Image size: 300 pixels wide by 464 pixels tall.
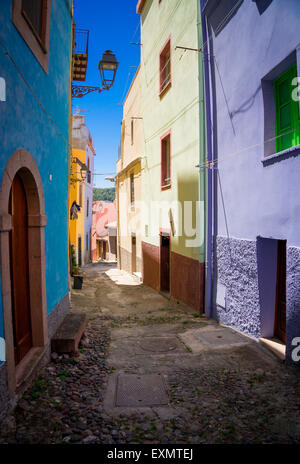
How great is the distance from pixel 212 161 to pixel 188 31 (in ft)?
12.9

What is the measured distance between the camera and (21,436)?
2.97 meters

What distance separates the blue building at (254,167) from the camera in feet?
15.6

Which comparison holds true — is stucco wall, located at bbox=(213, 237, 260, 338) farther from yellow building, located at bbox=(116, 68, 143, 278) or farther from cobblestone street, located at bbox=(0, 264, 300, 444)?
yellow building, located at bbox=(116, 68, 143, 278)

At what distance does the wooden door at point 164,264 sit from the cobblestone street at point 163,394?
198 inches

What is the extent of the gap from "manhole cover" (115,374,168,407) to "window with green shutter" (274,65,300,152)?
13.2 ft

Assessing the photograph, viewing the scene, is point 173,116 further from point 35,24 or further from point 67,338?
point 67,338

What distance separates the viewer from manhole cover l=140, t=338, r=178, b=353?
18.7 ft

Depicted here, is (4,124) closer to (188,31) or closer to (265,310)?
(265,310)

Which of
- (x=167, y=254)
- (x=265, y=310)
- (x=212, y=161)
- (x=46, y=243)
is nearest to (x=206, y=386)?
(x=265, y=310)

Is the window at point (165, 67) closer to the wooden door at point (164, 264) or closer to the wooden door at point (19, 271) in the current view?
the wooden door at point (164, 264)

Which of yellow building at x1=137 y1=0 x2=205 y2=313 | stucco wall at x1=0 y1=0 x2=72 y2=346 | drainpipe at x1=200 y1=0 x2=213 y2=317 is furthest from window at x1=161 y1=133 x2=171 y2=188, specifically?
stucco wall at x1=0 y1=0 x2=72 y2=346

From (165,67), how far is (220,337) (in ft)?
30.5

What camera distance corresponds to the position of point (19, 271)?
14.4ft

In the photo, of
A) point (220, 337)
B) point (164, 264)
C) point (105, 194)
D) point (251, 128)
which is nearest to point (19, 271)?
point (220, 337)
